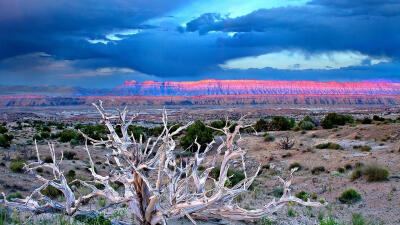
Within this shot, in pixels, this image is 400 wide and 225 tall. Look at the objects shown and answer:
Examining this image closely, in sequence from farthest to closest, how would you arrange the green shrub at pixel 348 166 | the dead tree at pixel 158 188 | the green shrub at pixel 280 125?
the green shrub at pixel 280 125, the green shrub at pixel 348 166, the dead tree at pixel 158 188

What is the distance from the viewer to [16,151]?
1078 inches

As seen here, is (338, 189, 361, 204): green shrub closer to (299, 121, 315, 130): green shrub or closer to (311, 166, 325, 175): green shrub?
(311, 166, 325, 175): green shrub

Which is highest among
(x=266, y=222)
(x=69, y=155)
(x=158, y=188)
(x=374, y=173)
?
(x=158, y=188)

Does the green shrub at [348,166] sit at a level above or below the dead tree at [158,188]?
below

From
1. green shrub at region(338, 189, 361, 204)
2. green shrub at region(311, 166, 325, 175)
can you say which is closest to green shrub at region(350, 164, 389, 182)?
green shrub at region(338, 189, 361, 204)

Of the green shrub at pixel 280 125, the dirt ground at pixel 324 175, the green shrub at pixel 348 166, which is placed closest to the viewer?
the dirt ground at pixel 324 175

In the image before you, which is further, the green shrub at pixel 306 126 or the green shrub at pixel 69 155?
the green shrub at pixel 306 126

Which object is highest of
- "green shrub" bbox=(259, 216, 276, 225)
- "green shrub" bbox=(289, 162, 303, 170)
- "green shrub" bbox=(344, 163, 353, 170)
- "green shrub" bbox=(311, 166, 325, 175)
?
"green shrub" bbox=(259, 216, 276, 225)

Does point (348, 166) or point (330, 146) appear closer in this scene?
point (348, 166)

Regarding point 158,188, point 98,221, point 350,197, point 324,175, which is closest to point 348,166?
point 324,175

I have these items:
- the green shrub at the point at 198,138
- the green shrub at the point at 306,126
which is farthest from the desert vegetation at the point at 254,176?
the green shrub at the point at 306,126

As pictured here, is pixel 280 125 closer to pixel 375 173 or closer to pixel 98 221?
pixel 375 173

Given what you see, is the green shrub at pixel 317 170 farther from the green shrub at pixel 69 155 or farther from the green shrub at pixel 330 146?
the green shrub at pixel 69 155

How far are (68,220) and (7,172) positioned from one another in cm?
1388
